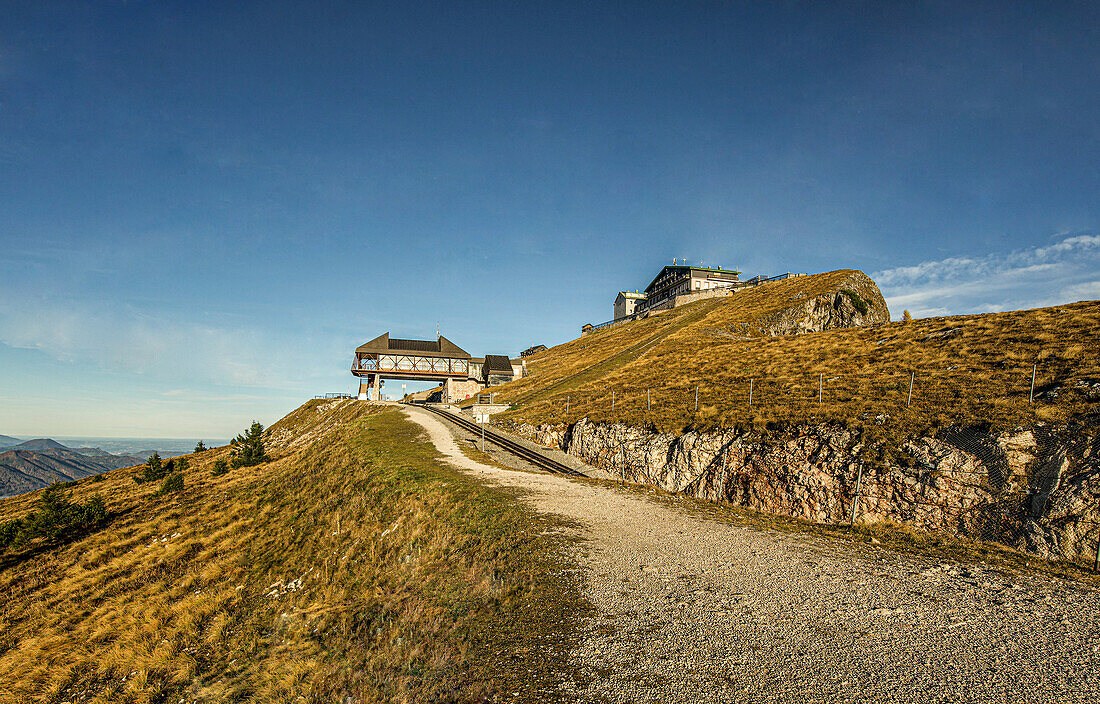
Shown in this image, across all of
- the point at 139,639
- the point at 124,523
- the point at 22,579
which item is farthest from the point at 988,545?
the point at 124,523

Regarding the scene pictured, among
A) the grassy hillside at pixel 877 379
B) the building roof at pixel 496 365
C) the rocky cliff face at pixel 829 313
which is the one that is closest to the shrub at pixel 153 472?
the grassy hillside at pixel 877 379

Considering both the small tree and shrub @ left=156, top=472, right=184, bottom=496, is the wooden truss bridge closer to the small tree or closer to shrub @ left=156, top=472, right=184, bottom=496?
the small tree

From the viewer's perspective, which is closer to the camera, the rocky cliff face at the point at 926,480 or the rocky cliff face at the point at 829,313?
the rocky cliff face at the point at 926,480

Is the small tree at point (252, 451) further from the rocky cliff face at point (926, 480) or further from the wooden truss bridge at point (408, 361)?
the rocky cliff face at point (926, 480)

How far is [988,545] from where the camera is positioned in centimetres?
1190

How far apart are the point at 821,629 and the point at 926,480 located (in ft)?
32.5

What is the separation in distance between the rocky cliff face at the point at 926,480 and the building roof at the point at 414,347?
162ft

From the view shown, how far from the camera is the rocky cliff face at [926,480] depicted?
11422 mm

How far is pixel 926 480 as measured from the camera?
46.0 feet

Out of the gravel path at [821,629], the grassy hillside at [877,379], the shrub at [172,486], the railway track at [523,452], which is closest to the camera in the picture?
the gravel path at [821,629]

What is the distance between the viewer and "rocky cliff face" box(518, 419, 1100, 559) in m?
11.4

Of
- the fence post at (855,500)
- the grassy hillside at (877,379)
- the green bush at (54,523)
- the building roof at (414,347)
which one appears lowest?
the green bush at (54,523)

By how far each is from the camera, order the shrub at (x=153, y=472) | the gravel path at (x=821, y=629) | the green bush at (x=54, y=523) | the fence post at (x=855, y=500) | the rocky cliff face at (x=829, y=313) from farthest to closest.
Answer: the rocky cliff face at (x=829, y=313), the shrub at (x=153, y=472), the green bush at (x=54, y=523), the fence post at (x=855, y=500), the gravel path at (x=821, y=629)

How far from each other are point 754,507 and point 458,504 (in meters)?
11.7
